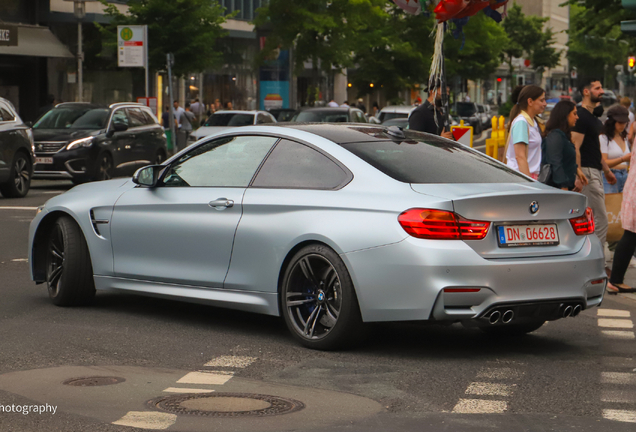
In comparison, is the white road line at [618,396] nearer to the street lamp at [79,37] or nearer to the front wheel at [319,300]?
the front wheel at [319,300]

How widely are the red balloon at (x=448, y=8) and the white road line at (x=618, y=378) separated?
6.74 metres

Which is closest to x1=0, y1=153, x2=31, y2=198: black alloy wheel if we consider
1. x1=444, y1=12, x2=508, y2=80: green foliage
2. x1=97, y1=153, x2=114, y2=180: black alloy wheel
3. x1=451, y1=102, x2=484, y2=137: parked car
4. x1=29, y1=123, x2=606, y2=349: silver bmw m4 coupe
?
x1=97, y1=153, x2=114, y2=180: black alloy wheel

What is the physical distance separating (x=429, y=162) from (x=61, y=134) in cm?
1672

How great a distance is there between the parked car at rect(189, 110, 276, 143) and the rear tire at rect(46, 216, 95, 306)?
21.6m

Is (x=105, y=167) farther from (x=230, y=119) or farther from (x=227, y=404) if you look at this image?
(x=227, y=404)

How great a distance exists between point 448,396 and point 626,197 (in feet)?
15.1

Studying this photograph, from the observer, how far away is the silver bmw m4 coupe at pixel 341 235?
21.5 feet

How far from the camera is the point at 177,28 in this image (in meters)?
39.9

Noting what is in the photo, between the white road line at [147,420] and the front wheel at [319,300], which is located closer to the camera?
the white road line at [147,420]

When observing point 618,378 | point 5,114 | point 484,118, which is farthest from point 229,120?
point 484,118

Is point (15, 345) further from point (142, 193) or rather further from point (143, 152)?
point (143, 152)

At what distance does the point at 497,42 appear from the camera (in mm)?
55125

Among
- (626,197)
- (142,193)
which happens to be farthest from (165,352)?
(626,197)

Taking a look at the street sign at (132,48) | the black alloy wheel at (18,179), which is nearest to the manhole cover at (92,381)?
the black alloy wheel at (18,179)
